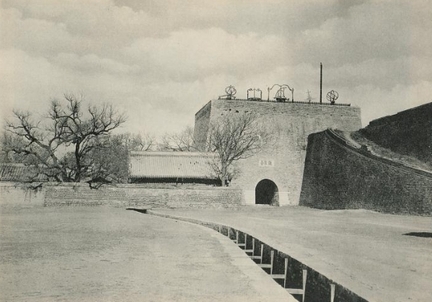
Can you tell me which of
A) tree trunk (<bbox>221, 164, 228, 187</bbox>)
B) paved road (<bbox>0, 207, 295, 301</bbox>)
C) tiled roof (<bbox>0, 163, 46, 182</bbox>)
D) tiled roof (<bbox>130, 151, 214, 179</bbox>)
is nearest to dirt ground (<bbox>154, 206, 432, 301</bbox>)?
paved road (<bbox>0, 207, 295, 301</bbox>)

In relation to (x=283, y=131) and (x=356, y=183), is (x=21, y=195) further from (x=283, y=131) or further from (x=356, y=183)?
(x=283, y=131)

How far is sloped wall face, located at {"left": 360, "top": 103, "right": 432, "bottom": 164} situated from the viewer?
2489 centimetres

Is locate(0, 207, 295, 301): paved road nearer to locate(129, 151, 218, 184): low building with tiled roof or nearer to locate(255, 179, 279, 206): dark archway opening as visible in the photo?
locate(129, 151, 218, 184): low building with tiled roof

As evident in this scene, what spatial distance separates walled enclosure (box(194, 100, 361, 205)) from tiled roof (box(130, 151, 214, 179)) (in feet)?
12.7

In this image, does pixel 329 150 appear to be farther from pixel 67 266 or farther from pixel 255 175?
pixel 67 266

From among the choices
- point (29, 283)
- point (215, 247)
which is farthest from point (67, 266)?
point (215, 247)

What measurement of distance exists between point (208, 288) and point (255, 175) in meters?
33.0

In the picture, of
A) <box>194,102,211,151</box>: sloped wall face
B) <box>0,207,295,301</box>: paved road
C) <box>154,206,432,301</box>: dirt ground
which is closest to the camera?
<box>154,206,432,301</box>: dirt ground

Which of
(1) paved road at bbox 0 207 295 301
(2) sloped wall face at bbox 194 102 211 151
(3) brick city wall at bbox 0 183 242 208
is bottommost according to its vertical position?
(1) paved road at bbox 0 207 295 301

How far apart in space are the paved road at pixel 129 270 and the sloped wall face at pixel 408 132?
1737cm

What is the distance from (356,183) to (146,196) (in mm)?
11678

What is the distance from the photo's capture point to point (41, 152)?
54531 mm

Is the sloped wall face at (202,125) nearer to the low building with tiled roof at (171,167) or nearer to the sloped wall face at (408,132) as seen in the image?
the low building with tiled roof at (171,167)

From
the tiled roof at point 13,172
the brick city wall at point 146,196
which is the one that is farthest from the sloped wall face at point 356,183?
the tiled roof at point 13,172
